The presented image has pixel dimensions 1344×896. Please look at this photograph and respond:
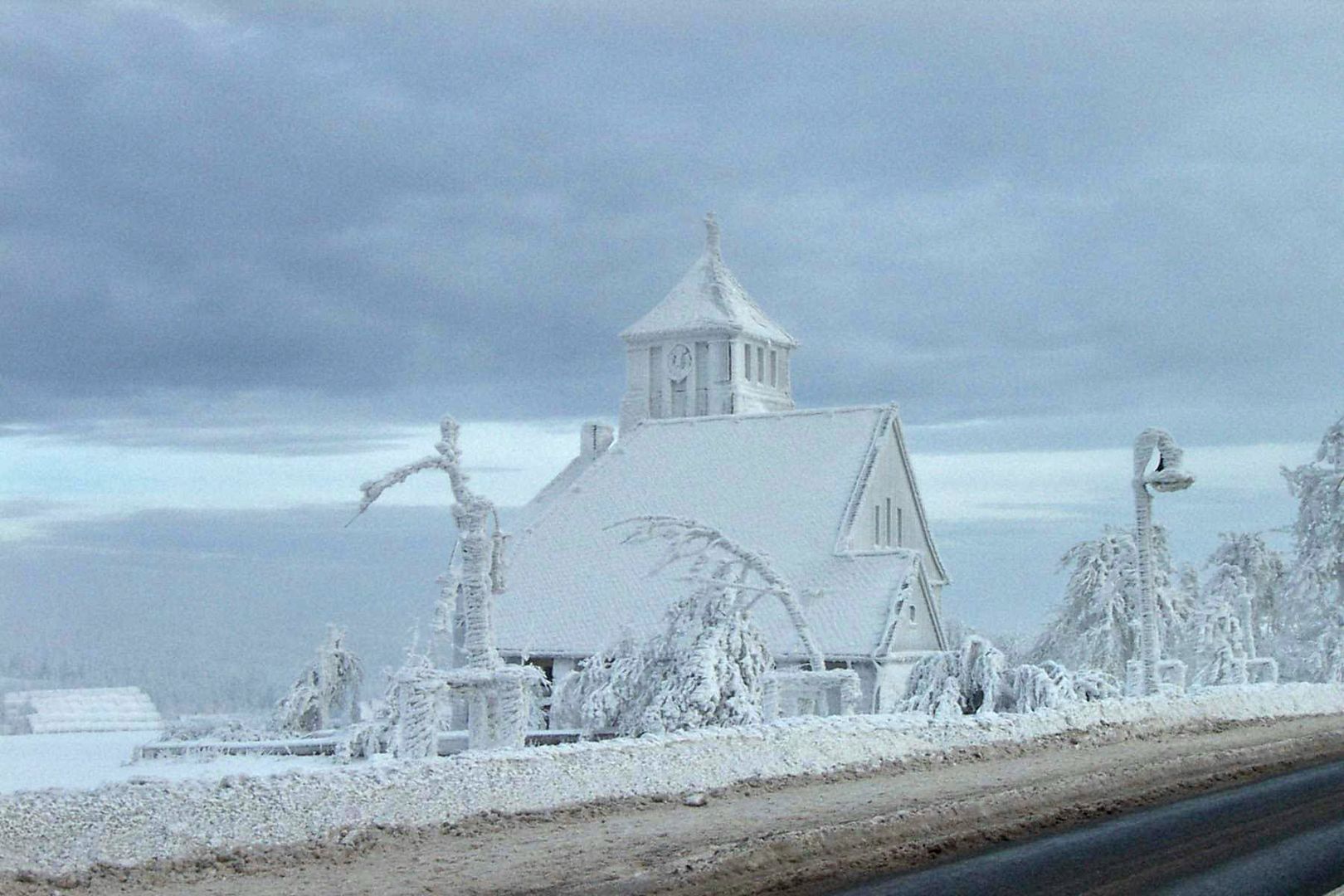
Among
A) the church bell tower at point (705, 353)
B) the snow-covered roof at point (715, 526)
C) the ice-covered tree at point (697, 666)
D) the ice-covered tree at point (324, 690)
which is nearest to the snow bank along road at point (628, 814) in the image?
the ice-covered tree at point (697, 666)

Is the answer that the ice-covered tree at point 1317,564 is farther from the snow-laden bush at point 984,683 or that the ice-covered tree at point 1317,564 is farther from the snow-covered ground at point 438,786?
the snow-covered ground at point 438,786

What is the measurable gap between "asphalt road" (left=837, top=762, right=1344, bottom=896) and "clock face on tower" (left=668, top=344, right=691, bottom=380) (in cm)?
3684

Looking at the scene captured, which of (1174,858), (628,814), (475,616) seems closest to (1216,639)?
(475,616)

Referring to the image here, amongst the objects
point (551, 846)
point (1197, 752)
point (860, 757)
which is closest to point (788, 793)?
point (860, 757)

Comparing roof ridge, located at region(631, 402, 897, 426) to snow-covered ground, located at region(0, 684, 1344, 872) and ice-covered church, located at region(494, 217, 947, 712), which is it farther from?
snow-covered ground, located at region(0, 684, 1344, 872)

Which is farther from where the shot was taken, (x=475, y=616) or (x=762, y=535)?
(x=762, y=535)

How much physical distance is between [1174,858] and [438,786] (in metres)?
7.37

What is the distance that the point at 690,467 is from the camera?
45625mm

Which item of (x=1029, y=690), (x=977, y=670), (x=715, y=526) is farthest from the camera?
(x=715, y=526)

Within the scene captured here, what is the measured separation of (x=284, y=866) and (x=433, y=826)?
6.67ft

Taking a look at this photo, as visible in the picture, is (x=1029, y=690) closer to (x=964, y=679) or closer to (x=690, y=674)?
(x=964, y=679)

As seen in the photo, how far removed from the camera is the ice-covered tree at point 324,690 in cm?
3553

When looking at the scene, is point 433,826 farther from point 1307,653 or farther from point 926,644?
point 1307,653

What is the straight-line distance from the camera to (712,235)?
57938mm
